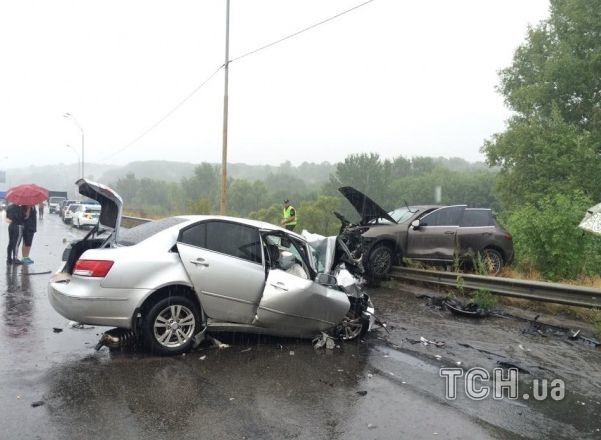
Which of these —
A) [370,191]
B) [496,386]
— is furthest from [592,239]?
[370,191]

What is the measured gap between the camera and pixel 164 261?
528cm

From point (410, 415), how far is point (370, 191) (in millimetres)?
98641

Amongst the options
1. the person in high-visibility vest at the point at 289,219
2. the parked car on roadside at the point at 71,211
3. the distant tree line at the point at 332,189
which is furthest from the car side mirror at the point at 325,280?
the parked car on roadside at the point at 71,211

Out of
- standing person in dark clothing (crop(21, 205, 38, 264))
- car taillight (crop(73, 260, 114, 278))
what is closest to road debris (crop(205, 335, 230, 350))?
car taillight (crop(73, 260, 114, 278))

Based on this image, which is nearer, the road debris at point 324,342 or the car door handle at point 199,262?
the car door handle at point 199,262

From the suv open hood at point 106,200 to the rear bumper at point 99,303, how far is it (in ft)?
3.96

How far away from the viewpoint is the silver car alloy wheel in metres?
5.25

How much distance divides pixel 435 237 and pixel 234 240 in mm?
6203

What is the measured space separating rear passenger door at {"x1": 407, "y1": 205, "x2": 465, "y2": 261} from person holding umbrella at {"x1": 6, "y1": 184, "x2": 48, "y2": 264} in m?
8.37

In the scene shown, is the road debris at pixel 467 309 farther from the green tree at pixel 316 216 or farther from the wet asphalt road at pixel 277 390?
the green tree at pixel 316 216

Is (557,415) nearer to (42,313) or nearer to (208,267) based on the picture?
(208,267)

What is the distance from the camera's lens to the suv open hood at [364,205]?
10148 mm

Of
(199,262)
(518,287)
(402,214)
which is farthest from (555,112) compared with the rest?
(199,262)

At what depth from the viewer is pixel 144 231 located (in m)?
5.75
